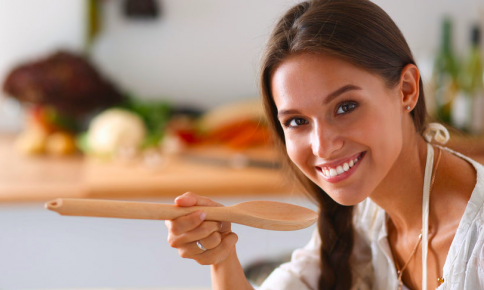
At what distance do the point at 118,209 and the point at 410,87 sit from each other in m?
0.49

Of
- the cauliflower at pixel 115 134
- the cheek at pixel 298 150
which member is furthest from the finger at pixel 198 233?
the cauliflower at pixel 115 134

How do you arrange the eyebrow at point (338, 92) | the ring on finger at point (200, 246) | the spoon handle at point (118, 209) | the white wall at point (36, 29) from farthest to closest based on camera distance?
the white wall at point (36, 29)
the ring on finger at point (200, 246)
the eyebrow at point (338, 92)
the spoon handle at point (118, 209)

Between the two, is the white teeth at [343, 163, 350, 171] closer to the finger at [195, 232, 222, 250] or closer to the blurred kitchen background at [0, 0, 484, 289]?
the finger at [195, 232, 222, 250]

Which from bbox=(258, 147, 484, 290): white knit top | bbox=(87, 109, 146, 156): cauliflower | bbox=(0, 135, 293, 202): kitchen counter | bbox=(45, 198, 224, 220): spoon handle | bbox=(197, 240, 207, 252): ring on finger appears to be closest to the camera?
bbox=(45, 198, 224, 220): spoon handle

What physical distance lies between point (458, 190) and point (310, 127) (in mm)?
285

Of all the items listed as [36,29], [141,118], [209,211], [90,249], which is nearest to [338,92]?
[209,211]

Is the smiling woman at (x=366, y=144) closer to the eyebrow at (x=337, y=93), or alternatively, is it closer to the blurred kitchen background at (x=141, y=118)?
the eyebrow at (x=337, y=93)

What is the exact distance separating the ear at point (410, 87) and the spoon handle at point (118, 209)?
35 cm

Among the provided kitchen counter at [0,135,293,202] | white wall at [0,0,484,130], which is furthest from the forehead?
white wall at [0,0,484,130]

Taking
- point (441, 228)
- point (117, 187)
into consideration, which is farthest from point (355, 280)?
point (117, 187)

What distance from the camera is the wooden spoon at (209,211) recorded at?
26.5 inches

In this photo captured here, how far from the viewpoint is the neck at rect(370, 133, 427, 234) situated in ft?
3.17

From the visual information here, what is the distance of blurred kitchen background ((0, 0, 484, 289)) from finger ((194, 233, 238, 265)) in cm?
70

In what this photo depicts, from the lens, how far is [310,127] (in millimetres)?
851
